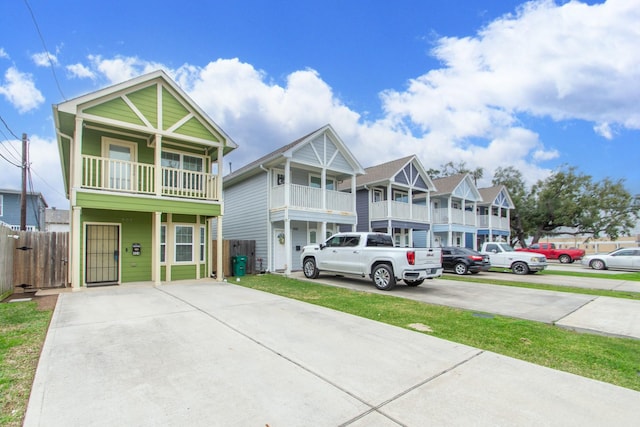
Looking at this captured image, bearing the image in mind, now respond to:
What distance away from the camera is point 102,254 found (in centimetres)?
1177

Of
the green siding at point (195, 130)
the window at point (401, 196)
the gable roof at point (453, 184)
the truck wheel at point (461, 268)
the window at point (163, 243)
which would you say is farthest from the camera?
the gable roof at point (453, 184)

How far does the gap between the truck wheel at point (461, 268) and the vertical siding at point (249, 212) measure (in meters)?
10.1

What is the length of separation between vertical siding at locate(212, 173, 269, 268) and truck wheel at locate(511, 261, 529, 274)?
1384cm

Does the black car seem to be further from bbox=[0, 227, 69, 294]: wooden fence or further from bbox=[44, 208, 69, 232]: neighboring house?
bbox=[44, 208, 69, 232]: neighboring house

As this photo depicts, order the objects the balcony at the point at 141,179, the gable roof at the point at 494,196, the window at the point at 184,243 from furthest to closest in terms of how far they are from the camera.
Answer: the gable roof at the point at 494,196 < the window at the point at 184,243 < the balcony at the point at 141,179

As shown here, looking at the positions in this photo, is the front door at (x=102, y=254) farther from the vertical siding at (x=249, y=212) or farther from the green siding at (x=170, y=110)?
the vertical siding at (x=249, y=212)

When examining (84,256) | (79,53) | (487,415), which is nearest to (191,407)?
(487,415)

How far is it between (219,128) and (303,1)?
20.8ft

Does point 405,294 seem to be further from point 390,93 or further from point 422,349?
point 390,93

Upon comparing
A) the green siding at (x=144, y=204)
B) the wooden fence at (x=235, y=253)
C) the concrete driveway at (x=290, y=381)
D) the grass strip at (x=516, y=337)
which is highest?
the green siding at (x=144, y=204)

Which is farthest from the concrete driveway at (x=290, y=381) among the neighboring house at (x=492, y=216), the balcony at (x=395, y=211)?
the neighboring house at (x=492, y=216)

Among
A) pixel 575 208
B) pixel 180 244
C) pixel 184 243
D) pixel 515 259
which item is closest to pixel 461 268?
pixel 515 259

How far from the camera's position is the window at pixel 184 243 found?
1312cm

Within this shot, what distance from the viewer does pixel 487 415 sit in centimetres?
312
